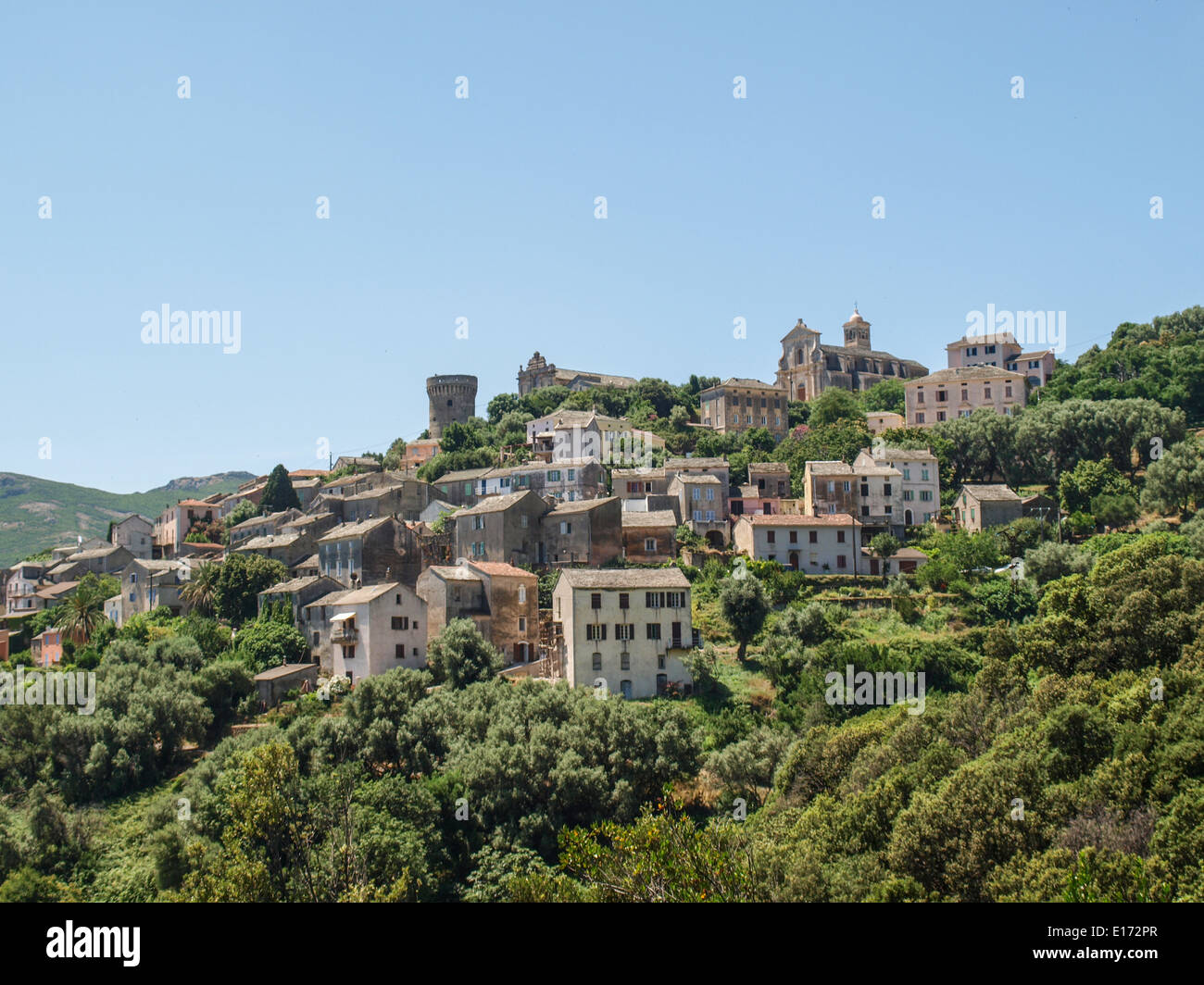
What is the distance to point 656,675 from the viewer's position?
2103 inches

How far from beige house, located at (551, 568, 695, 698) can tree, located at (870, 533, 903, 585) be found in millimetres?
17925

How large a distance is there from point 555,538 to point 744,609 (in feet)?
54.0

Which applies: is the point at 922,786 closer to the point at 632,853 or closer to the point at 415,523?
the point at 632,853

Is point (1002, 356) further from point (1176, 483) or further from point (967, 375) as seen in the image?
point (1176, 483)

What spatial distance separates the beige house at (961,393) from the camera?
99375mm

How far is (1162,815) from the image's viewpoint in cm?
2775

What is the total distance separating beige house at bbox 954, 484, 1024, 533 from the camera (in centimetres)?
7306

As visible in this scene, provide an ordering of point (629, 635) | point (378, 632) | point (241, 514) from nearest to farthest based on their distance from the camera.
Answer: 1. point (629, 635)
2. point (378, 632)
3. point (241, 514)

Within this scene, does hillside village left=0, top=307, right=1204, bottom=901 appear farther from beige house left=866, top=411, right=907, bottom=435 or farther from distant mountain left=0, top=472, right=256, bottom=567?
distant mountain left=0, top=472, right=256, bottom=567

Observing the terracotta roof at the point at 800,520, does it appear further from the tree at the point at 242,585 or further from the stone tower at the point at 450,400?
the stone tower at the point at 450,400

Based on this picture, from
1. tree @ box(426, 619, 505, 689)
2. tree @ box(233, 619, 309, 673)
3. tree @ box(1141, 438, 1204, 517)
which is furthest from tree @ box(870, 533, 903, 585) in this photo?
tree @ box(233, 619, 309, 673)

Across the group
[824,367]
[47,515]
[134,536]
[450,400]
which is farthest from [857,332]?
[47,515]

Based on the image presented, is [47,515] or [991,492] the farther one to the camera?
[47,515]
